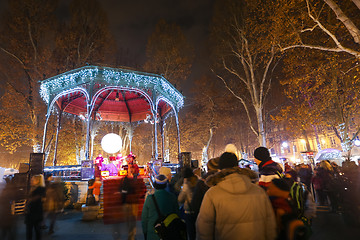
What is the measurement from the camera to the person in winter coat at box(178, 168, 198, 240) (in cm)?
391

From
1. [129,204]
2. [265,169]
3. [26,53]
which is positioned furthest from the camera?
[26,53]

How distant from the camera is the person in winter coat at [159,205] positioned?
9.55ft

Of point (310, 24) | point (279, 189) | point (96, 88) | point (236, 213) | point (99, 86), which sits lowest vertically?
point (236, 213)

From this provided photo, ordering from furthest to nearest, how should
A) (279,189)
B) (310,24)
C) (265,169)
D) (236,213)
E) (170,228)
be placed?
(310,24), (265,169), (170,228), (279,189), (236,213)

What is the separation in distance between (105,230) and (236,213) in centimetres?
594

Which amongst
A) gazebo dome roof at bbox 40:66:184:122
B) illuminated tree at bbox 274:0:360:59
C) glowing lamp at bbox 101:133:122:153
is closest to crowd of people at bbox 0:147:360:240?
illuminated tree at bbox 274:0:360:59

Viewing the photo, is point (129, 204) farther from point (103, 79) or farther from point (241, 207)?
point (103, 79)

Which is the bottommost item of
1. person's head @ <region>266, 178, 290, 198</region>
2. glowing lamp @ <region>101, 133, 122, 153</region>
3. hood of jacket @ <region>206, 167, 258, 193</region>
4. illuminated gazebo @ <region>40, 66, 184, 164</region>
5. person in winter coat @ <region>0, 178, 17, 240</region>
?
person in winter coat @ <region>0, 178, 17, 240</region>

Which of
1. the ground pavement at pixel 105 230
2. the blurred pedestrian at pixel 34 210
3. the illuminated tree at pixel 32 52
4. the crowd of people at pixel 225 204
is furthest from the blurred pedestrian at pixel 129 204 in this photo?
the illuminated tree at pixel 32 52

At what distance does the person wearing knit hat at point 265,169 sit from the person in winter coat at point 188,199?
148 cm

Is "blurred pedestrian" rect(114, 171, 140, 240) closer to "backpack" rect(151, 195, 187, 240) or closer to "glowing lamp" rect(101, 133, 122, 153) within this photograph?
"backpack" rect(151, 195, 187, 240)

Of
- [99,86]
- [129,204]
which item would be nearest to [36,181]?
[129,204]

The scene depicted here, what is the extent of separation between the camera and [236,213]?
72.4 inches

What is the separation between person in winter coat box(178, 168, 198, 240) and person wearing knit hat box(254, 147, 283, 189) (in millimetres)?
1479
